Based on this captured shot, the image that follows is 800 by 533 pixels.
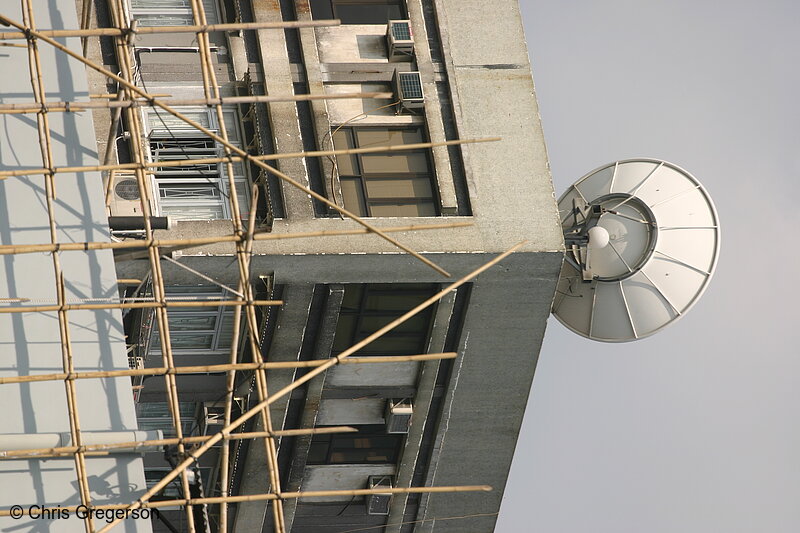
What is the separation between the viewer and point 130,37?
26.5 meters

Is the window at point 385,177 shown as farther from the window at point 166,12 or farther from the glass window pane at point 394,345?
the window at point 166,12

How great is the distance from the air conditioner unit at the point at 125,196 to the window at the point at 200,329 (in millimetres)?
2148

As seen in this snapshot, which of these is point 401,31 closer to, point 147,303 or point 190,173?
point 190,173

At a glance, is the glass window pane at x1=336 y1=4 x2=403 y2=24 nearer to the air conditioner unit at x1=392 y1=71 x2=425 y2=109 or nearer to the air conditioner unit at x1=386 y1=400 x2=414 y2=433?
the air conditioner unit at x1=392 y1=71 x2=425 y2=109

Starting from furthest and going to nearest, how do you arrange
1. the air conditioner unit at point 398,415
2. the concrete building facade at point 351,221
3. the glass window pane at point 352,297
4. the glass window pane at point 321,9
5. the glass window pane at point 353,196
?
the air conditioner unit at point 398,415 → the glass window pane at point 321,9 → the glass window pane at point 353,196 → the glass window pane at point 352,297 → the concrete building facade at point 351,221

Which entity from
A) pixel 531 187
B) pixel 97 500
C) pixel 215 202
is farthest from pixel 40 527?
pixel 531 187

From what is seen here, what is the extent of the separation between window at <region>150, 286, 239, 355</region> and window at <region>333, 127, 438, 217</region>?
362 centimetres

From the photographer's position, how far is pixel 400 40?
1229 inches

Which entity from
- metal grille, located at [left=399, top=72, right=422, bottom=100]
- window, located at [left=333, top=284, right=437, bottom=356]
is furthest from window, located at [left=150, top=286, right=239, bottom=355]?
metal grille, located at [left=399, top=72, right=422, bottom=100]

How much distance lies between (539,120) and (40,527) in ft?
48.4

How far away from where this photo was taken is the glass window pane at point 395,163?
3089 centimetres

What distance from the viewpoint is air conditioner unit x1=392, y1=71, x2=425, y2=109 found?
102 ft

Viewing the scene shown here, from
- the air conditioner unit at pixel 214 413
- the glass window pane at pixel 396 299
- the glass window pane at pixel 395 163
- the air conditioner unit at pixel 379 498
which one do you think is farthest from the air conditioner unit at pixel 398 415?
the glass window pane at pixel 395 163

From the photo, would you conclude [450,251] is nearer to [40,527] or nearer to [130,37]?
[130,37]
